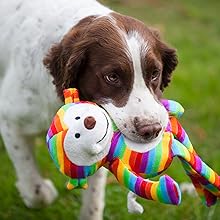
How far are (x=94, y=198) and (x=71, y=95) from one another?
3.66 feet

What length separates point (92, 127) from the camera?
299cm

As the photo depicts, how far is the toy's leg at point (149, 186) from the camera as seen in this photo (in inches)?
113

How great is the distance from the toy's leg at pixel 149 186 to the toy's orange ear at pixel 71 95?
1.36 feet

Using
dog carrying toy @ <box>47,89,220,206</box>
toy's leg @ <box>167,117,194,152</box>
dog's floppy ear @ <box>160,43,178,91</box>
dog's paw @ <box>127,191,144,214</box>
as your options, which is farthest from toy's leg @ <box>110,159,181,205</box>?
dog's floppy ear @ <box>160,43,178,91</box>

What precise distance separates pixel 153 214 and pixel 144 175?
1.43 metres

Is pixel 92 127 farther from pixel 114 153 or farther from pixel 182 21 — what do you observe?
pixel 182 21

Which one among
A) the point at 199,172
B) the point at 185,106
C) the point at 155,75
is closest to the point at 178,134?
the point at 199,172

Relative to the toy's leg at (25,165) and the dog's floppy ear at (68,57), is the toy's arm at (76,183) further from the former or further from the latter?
the toy's leg at (25,165)

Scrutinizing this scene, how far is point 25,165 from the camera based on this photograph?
14.3 feet

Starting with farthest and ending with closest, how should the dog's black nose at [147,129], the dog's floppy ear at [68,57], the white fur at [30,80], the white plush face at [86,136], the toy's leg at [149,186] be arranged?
1. the white fur at [30,80]
2. the dog's floppy ear at [68,57]
3. the dog's black nose at [147,129]
4. the white plush face at [86,136]
5. the toy's leg at [149,186]

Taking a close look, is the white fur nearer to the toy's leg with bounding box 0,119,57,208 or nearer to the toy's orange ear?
the toy's leg with bounding box 0,119,57,208

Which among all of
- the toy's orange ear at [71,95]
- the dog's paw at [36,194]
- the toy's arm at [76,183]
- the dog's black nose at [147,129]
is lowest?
the dog's paw at [36,194]

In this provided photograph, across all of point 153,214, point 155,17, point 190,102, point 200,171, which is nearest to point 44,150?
point 153,214

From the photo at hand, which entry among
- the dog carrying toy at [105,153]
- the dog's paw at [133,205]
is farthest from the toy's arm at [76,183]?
the dog's paw at [133,205]
